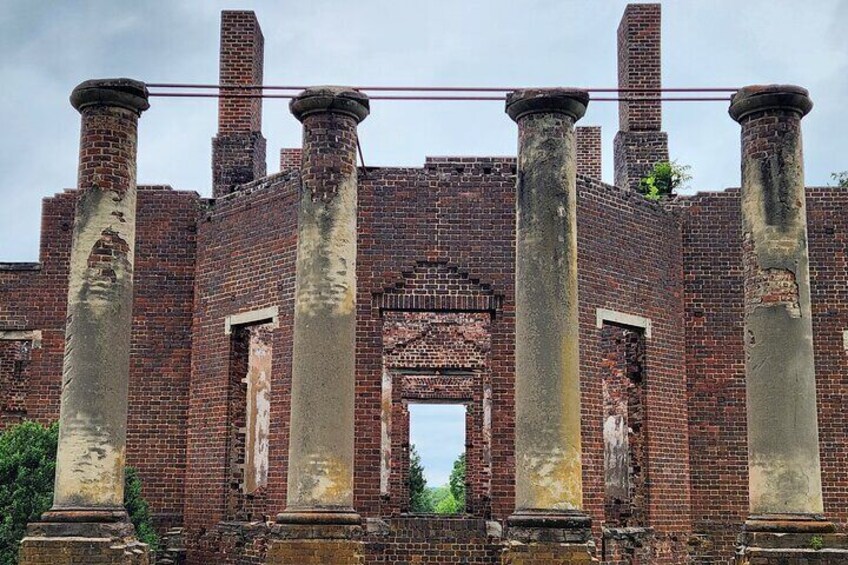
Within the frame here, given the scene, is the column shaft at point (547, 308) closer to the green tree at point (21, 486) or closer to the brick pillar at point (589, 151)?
the green tree at point (21, 486)

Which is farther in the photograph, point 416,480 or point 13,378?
point 416,480

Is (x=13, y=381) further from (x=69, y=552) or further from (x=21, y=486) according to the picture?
(x=69, y=552)

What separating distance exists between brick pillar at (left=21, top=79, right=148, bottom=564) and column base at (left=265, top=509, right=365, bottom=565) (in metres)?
1.66

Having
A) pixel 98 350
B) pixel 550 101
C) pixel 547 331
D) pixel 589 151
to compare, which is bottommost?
pixel 98 350

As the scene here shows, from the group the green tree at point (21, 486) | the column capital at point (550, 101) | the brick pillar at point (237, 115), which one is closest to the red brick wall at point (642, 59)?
the brick pillar at point (237, 115)

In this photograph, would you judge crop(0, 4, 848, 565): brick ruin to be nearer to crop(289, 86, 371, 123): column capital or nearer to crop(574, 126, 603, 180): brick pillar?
crop(289, 86, 371, 123): column capital

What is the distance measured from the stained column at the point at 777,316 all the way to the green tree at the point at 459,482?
888 inches

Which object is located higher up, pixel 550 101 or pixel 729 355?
pixel 550 101

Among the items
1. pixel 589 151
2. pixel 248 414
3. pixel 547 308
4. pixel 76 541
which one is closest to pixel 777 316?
pixel 547 308

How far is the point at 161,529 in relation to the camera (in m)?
15.3

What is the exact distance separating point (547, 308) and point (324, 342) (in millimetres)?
2348

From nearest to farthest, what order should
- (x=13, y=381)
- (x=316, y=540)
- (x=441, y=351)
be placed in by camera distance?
(x=316, y=540), (x=13, y=381), (x=441, y=351)

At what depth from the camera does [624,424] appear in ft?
56.5

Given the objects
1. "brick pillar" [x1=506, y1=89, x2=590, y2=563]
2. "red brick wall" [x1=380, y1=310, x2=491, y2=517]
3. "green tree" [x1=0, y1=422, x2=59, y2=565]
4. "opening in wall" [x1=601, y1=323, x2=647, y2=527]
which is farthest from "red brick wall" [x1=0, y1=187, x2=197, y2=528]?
"opening in wall" [x1=601, y1=323, x2=647, y2=527]
